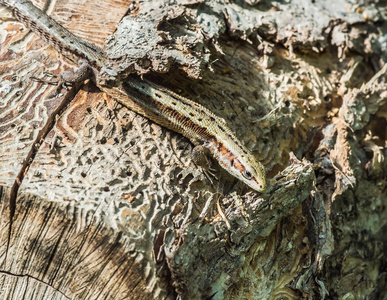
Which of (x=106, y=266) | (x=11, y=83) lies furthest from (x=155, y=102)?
(x=106, y=266)

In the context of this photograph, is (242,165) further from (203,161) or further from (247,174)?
(203,161)

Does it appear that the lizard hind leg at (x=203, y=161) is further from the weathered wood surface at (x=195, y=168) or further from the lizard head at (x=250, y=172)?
the lizard head at (x=250, y=172)

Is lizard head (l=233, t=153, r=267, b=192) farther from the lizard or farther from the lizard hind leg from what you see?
the lizard hind leg

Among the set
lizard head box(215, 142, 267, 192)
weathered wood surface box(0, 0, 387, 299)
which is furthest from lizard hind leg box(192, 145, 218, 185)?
lizard head box(215, 142, 267, 192)

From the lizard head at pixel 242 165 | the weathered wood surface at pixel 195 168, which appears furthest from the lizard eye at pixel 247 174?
the weathered wood surface at pixel 195 168

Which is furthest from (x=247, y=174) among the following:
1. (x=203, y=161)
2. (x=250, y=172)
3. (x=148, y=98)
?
(x=148, y=98)

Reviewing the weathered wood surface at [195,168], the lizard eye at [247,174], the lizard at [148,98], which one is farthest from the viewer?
the lizard at [148,98]
